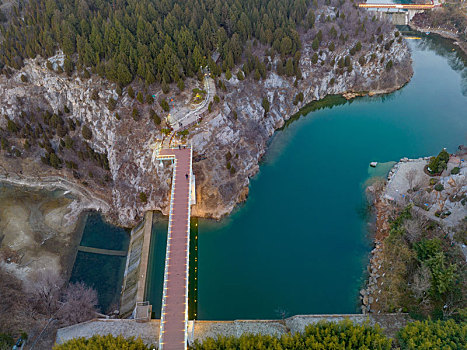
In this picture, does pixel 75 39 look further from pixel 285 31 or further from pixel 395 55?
pixel 395 55

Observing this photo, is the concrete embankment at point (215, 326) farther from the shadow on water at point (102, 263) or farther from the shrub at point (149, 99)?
the shrub at point (149, 99)

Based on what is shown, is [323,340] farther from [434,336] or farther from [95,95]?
[95,95]

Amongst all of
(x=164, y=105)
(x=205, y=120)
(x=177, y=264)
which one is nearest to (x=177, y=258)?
(x=177, y=264)

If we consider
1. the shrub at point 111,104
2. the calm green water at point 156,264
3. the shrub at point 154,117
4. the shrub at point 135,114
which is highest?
the shrub at point 111,104

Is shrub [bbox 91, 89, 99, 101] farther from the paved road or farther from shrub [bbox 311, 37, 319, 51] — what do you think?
shrub [bbox 311, 37, 319, 51]

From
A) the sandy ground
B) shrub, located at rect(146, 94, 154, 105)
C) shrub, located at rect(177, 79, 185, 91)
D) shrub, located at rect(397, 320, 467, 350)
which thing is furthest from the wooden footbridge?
shrub, located at rect(397, 320, 467, 350)

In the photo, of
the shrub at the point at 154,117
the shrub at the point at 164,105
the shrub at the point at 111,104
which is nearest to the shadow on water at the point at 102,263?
the shrub at the point at 154,117
